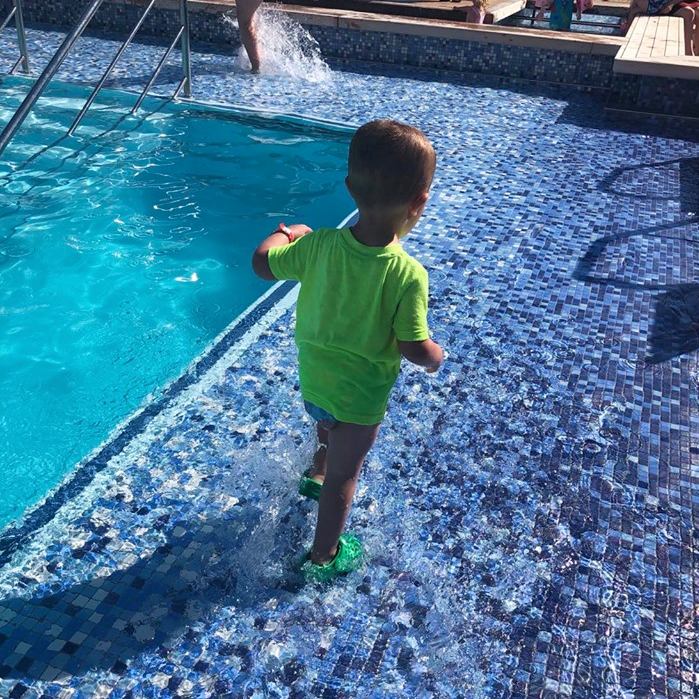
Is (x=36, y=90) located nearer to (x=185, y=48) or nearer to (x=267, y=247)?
(x=267, y=247)

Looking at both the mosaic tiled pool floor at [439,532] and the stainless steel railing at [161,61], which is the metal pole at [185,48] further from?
the mosaic tiled pool floor at [439,532]

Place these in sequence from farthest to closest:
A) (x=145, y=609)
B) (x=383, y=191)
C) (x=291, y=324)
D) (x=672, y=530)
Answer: (x=291, y=324) → (x=672, y=530) → (x=145, y=609) → (x=383, y=191)

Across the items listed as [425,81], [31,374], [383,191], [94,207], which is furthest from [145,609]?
[425,81]

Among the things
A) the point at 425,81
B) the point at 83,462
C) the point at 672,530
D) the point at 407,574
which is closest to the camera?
the point at 407,574

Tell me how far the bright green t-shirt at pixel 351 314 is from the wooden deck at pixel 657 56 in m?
6.03

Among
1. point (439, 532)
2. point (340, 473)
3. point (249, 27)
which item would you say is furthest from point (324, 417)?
point (249, 27)

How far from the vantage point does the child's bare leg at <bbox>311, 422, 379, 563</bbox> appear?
2.03 meters

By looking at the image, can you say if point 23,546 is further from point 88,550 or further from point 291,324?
point 291,324

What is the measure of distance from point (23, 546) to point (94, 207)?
11.4 ft

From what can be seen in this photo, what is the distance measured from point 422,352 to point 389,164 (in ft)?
1.48

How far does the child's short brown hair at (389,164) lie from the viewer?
1.65 meters

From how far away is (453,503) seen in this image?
260 centimetres

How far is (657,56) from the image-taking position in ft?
23.2

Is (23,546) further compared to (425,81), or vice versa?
(425,81)
